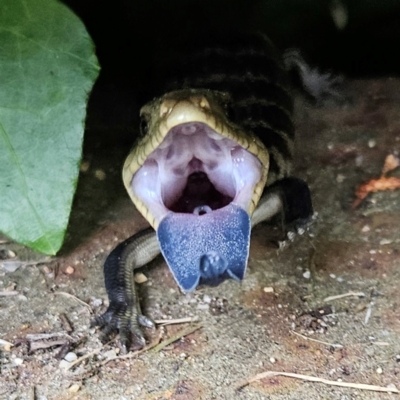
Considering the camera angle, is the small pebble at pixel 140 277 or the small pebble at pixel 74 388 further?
the small pebble at pixel 140 277

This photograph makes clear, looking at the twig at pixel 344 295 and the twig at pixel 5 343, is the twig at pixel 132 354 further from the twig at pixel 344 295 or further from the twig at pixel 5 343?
the twig at pixel 344 295

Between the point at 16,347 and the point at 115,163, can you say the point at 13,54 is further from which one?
the point at 115,163

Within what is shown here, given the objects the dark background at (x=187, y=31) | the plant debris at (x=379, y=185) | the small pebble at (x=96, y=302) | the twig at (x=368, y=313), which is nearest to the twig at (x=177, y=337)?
the small pebble at (x=96, y=302)

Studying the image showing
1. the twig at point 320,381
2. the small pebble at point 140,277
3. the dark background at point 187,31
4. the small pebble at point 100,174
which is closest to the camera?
the twig at point 320,381

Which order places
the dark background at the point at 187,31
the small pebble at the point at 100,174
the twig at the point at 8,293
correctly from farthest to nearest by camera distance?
the dark background at the point at 187,31, the small pebble at the point at 100,174, the twig at the point at 8,293

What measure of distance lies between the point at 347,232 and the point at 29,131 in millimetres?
782

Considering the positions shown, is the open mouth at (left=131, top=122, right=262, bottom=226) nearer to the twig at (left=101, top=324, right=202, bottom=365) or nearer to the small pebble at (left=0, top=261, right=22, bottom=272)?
the twig at (left=101, top=324, right=202, bottom=365)

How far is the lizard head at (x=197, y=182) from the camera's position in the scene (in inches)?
53.1

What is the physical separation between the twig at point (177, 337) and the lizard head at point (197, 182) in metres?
0.11

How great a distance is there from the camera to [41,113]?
132 cm

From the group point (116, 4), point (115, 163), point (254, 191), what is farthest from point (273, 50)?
point (254, 191)

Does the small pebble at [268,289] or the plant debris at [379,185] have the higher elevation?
the plant debris at [379,185]

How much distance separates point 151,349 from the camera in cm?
139

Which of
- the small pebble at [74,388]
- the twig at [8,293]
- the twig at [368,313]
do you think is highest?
the twig at [368,313]
